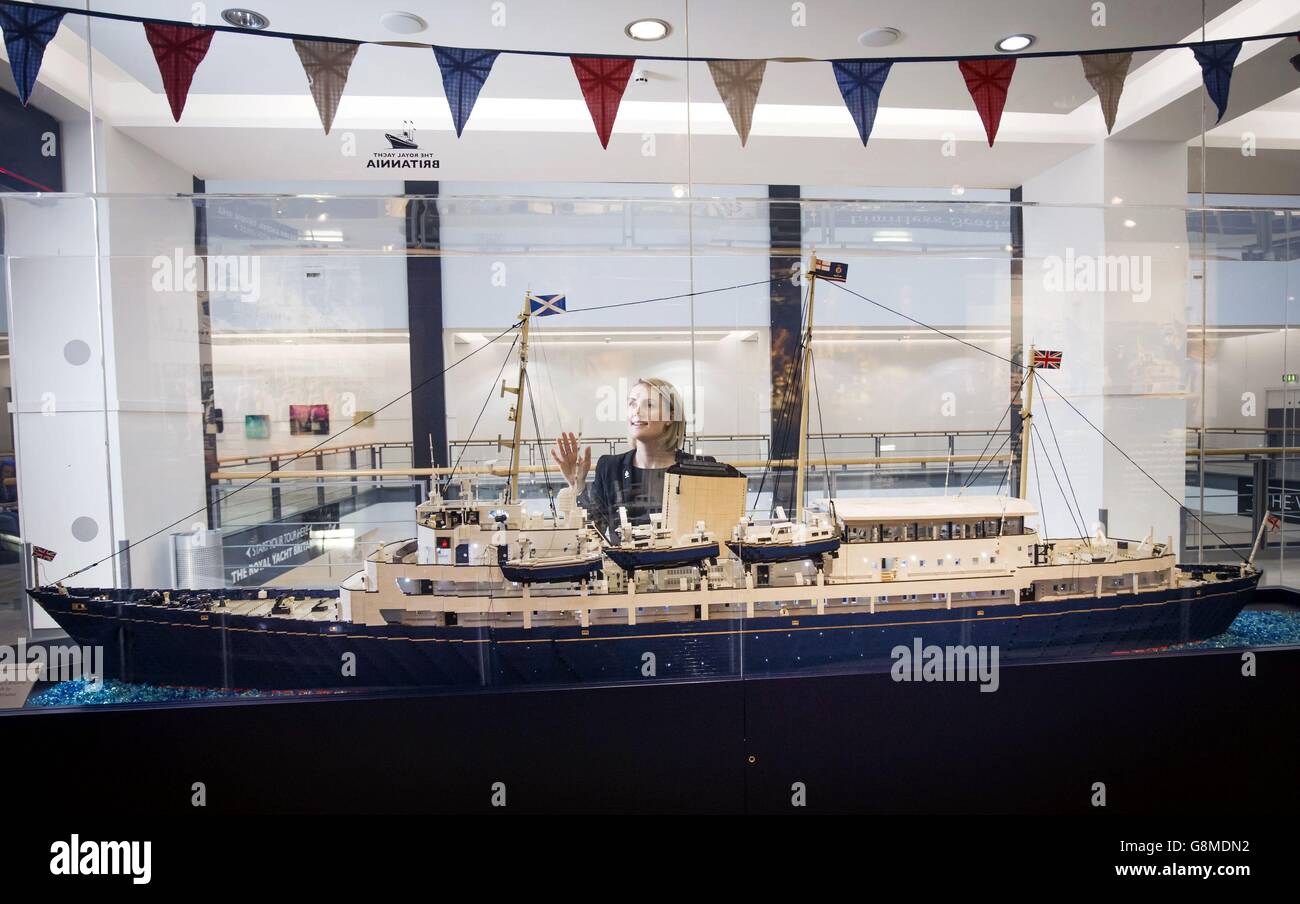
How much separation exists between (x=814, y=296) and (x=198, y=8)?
402 centimetres

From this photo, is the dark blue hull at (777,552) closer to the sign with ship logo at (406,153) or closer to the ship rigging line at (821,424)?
the ship rigging line at (821,424)

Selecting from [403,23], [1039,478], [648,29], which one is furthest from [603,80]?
[1039,478]

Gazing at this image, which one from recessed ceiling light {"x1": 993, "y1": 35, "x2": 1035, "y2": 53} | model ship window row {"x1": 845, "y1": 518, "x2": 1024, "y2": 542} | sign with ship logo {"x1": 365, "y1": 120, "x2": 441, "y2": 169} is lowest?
model ship window row {"x1": 845, "y1": 518, "x2": 1024, "y2": 542}

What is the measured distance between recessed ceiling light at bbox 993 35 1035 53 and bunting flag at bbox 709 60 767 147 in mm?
1631

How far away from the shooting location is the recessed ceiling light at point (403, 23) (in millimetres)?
3803

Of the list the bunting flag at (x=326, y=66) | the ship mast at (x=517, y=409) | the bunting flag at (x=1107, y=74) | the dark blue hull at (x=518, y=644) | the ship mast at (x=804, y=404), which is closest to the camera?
the dark blue hull at (x=518, y=644)

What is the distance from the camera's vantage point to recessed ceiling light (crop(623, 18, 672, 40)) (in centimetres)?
390

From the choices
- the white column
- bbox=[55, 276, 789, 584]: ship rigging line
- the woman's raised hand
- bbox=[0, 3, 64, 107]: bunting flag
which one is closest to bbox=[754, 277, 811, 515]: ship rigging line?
bbox=[55, 276, 789, 584]: ship rigging line

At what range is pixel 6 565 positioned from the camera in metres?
3.26

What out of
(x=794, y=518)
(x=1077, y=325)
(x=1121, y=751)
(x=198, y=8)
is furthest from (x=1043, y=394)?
(x=198, y=8)

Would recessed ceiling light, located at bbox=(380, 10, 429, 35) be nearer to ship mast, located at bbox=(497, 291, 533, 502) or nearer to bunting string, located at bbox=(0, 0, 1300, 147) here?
bunting string, located at bbox=(0, 0, 1300, 147)

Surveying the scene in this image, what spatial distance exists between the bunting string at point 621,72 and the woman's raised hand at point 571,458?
2.06m

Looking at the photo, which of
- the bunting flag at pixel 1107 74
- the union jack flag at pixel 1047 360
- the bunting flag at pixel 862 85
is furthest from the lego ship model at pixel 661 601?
the bunting flag at pixel 1107 74
